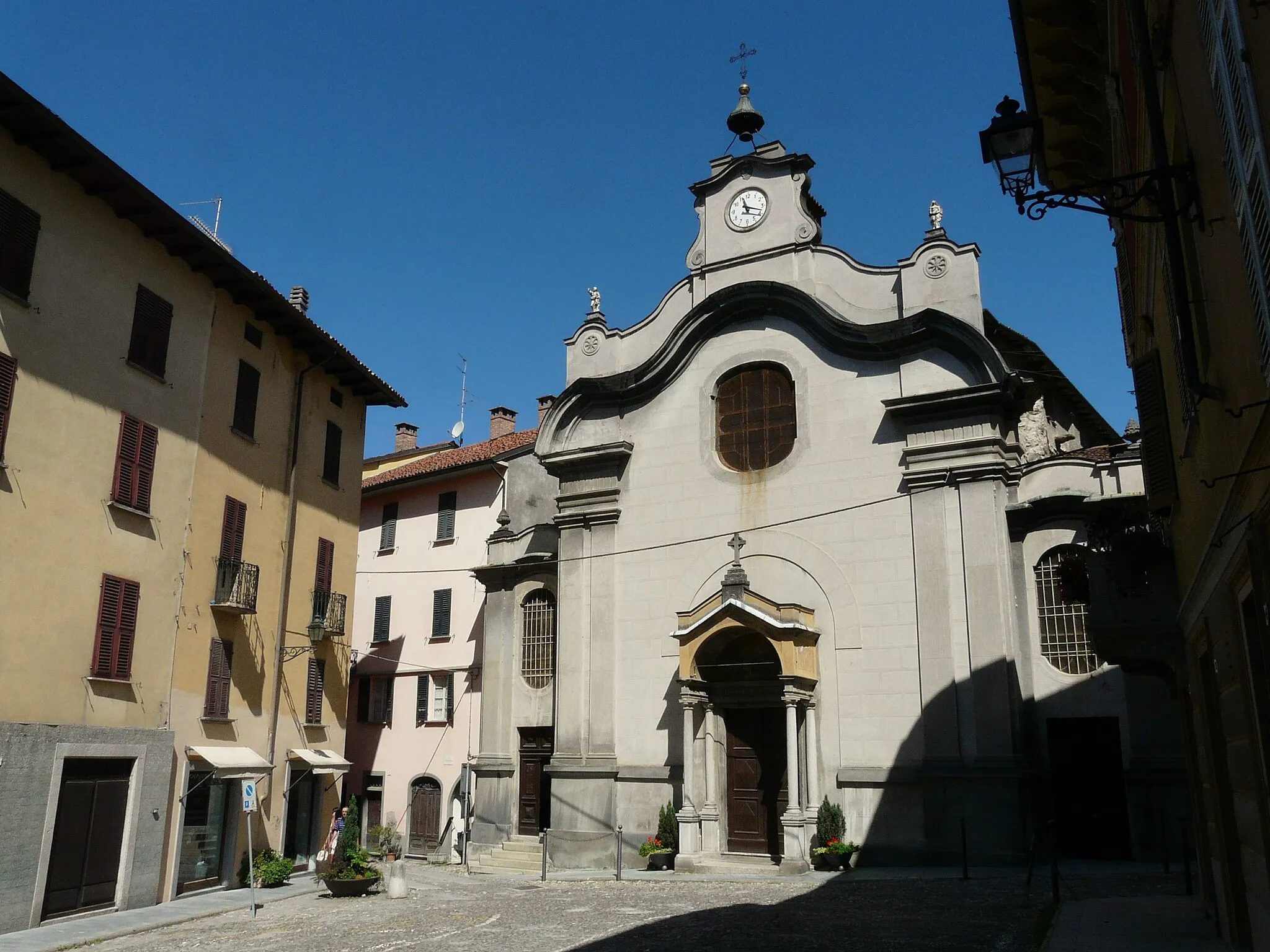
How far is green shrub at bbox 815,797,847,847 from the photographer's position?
20.9m

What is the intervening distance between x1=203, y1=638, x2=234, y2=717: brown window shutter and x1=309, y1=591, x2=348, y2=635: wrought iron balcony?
272 cm

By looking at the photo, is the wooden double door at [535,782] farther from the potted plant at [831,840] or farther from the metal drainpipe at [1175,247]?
the metal drainpipe at [1175,247]

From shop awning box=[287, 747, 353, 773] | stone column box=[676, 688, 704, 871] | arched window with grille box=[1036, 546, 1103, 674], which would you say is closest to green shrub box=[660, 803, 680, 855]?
stone column box=[676, 688, 704, 871]

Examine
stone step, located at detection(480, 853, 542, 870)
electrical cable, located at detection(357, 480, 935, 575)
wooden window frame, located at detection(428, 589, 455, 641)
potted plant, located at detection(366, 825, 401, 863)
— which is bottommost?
stone step, located at detection(480, 853, 542, 870)

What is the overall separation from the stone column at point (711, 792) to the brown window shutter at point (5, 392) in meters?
14.0

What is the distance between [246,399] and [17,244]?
21.0 feet

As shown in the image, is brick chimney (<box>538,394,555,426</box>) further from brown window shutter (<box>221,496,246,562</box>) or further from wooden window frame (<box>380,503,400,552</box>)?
brown window shutter (<box>221,496,246,562</box>)

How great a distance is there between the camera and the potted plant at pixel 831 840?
20.5m

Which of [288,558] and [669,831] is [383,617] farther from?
[669,831]

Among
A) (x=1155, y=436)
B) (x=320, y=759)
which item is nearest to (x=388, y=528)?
(x=320, y=759)

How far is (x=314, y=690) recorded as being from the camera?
80.0 feet

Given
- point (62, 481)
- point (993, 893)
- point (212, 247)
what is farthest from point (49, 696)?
point (993, 893)

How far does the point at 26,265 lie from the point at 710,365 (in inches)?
568

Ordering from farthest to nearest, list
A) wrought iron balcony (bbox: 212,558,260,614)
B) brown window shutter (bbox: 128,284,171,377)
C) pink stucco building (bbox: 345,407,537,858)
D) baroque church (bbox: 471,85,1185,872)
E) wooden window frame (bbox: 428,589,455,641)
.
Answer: wooden window frame (bbox: 428,589,455,641) → pink stucco building (bbox: 345,407,537,858) → wrought iron balcony (bbox: 212,558,260,614) → baroque church (bbox: 471,85,1185,872) → brown window shutter (bbox: 128,284,171,377)
